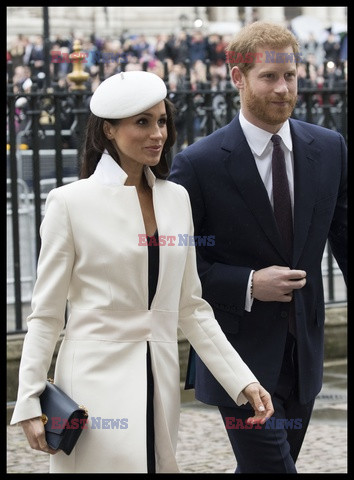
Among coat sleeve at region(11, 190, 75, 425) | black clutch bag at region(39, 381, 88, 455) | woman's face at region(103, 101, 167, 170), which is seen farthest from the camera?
woman's face at region(103, 101, 167, 170)

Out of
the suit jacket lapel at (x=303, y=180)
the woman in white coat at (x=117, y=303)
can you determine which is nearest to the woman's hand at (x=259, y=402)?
the woman in white coat at (x=117, y=303)

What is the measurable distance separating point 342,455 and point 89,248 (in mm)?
3304

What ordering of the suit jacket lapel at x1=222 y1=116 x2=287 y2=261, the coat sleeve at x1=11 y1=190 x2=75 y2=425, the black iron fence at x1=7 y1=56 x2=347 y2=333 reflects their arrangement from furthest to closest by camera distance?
the black iron fence at x1=7 y1=56 x2=347 y2=333 < the suit jacket lapel at x1=222 y1=116 x2=287 y2=261 < the coat sleeve at x1=11 y1=190 x2=75 y2=425

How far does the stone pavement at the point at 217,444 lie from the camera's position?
6.52 m

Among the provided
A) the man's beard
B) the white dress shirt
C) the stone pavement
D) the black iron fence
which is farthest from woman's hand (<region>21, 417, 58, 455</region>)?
the black iron fence

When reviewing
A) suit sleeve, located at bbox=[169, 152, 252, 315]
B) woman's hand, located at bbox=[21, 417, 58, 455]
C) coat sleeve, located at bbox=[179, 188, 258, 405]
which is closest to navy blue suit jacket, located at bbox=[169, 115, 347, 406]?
suit sleeve, located at bbox=[169, 152, 252, 315]

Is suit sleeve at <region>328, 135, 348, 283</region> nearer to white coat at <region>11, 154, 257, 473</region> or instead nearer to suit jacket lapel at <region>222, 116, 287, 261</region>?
suit jacket lapel at <region>222, 116, 287, 261</region>

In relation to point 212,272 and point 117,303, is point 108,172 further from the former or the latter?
point 212,272

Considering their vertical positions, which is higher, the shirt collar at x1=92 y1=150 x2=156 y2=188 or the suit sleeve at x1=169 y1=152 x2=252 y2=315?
the shirt collar at x1=92 y1=150 x2=156 y2=188

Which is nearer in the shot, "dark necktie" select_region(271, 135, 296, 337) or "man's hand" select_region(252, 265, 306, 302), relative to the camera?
"man's hand" select_region(252, 265, 306, 302)

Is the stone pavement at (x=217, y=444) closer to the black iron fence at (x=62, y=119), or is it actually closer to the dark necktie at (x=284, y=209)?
the black iron fence at (x=62, y=119)

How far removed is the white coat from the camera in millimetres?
3783

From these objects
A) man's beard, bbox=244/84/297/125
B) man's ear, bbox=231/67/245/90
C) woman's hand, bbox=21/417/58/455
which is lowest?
woman's hand, bbox=21/417/58/455

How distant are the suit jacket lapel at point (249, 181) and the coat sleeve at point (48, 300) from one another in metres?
0.86
